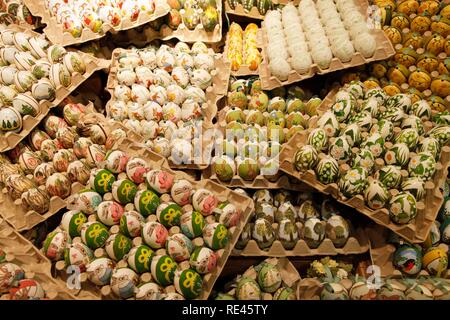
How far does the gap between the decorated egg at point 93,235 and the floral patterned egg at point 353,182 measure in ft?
3.60

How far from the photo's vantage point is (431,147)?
1.96 meters

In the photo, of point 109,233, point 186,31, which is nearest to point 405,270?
point 109,233

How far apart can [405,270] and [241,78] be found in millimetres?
1528

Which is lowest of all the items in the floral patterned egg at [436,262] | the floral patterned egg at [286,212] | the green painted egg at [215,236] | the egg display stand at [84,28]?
the floral patterned egg at [436,262]

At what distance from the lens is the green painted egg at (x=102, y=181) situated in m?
1.96

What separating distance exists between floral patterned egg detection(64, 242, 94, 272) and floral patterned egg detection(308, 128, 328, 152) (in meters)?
1.17

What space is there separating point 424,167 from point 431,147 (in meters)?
0.12

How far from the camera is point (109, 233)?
185 cm

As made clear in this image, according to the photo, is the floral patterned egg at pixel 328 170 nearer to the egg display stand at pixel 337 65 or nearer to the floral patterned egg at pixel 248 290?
the floral patterned egg at pixel 248 290

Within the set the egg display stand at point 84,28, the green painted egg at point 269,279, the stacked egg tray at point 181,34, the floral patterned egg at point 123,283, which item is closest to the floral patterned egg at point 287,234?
the green painted egg at point 269,279

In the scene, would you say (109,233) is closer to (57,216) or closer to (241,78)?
(57,216)

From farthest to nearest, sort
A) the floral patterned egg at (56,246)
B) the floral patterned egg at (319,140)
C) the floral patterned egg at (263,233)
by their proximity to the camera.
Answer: the floral patterned egg at (319,140), the floral patterned egg at (263,233), the floral patterned egg at (56,246)

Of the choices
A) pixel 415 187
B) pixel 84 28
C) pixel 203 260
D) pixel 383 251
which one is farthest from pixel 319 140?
pixel 84 28

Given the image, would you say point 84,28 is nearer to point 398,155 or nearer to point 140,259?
point 140,259
